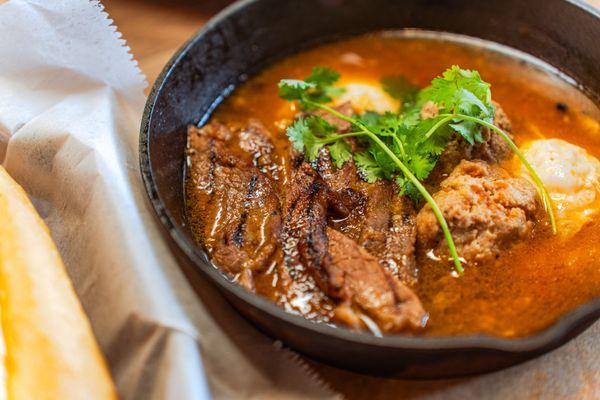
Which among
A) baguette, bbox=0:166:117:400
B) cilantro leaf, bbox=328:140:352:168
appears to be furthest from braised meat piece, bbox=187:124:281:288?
baguette, bbox=0:166:117:400

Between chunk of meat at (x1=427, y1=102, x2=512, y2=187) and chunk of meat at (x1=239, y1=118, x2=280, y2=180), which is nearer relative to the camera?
chunk of meat at (x1=427, y1=102, x2=512, y2=187)

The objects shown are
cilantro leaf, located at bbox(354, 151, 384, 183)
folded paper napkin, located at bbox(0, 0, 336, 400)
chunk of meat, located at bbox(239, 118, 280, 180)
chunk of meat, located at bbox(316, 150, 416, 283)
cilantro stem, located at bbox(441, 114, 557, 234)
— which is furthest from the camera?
chunk of meat, located at bbox(239, 118, 280, 180)

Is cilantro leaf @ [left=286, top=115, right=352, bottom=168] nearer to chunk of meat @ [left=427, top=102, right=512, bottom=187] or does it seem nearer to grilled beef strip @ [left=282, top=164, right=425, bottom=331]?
grilled beef strip @ [left=282, top=164, right=425, bottom=331]

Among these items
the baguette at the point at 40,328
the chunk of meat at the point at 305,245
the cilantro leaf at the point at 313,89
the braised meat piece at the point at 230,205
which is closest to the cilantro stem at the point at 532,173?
the chunk of meat at the point at 305,245

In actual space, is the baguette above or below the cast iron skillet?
below

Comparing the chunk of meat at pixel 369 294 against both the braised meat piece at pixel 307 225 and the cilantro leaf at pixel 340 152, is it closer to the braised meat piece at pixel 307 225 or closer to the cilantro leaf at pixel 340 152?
the braised meat piece at pixel 307 225

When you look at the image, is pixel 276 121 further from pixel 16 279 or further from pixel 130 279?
pixel 16 279
